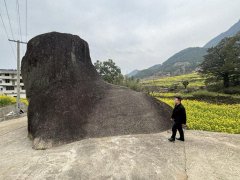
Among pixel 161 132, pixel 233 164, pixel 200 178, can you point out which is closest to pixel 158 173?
pixel 200 178

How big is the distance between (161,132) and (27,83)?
824 centimetres

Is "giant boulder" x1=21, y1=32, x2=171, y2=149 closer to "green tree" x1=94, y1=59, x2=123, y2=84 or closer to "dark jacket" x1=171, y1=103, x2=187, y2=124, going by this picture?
"dark jacket" x1=171, y1=103, x2=187, y2=124

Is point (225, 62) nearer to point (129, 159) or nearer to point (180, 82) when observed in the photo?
point (129, 159)

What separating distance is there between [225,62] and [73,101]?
32.4 metres

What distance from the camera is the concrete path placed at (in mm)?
6664

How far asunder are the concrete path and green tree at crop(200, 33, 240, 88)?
96.6ft

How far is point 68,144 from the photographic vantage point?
9.27 metres

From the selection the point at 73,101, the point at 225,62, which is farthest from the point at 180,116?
the point at 225,62

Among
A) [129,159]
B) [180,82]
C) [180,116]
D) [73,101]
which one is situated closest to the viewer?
[129,159]

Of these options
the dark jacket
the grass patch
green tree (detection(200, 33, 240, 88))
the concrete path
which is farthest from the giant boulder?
the grass patch

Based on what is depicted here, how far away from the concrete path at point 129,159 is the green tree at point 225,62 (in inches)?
1159

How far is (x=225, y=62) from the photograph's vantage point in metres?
36.6

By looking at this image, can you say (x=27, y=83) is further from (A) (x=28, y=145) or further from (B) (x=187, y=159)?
(B) (x=187, y=159)

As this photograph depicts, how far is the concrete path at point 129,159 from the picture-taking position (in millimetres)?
6664
